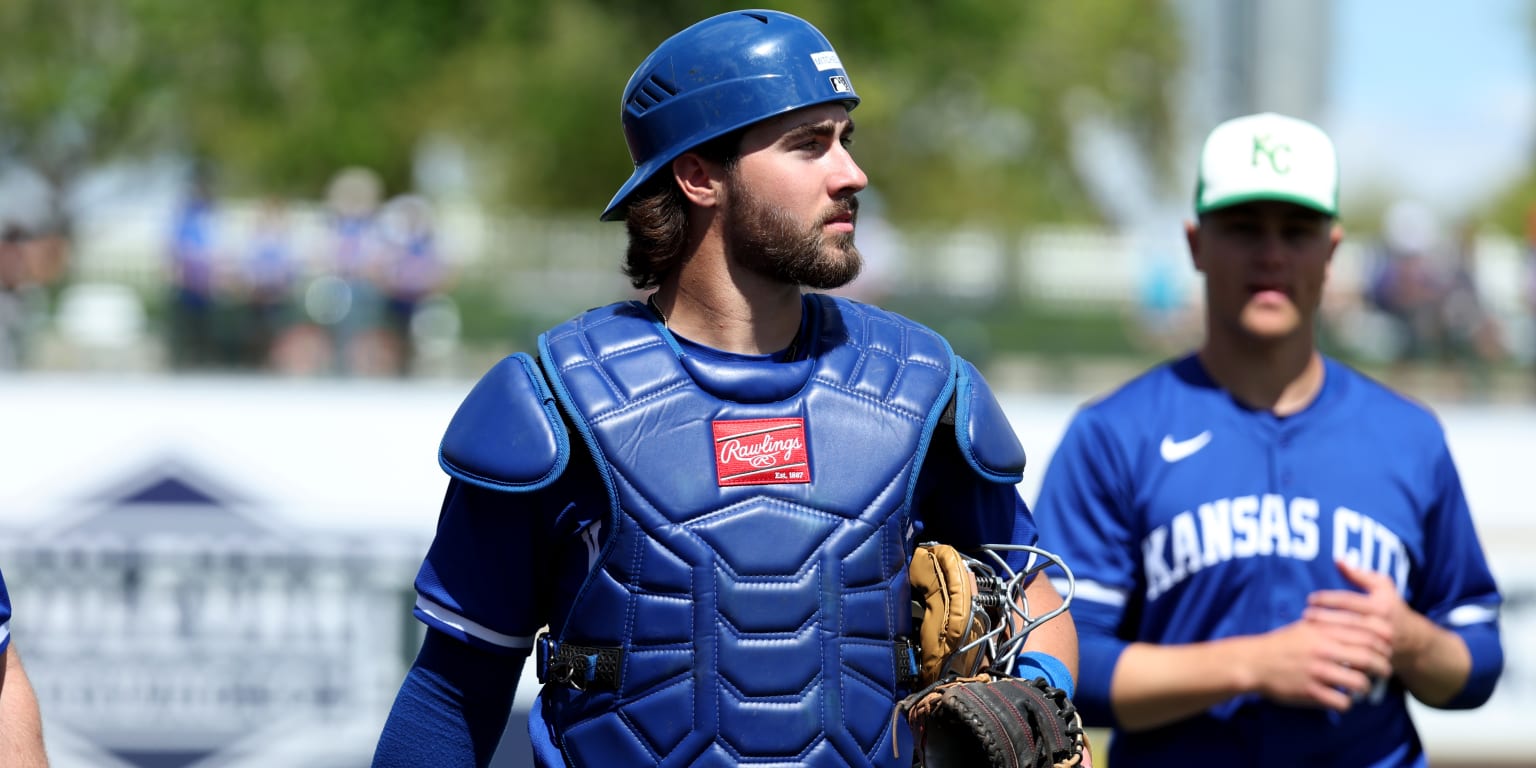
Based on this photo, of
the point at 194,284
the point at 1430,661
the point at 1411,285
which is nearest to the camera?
the point at 1430,661

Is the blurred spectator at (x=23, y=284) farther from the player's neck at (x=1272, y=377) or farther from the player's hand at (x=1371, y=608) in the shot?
the player's hand at (x=1371, y=608)

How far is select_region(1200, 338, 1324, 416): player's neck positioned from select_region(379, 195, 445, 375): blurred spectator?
7306mm

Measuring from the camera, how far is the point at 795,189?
8.68 feet

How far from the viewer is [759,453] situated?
2596 millimetres

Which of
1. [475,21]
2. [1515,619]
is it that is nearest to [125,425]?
[1515,619]

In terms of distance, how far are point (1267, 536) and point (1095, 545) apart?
0.31 m

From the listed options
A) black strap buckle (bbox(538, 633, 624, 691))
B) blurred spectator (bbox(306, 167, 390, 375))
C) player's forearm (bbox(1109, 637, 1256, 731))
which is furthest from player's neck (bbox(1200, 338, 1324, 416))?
blurred spectator (bbox(306, 167, 390, 375))

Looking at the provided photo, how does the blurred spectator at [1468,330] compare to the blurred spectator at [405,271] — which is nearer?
the blurred spectator at [405,271]

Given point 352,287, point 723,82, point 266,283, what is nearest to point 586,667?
point 723,82

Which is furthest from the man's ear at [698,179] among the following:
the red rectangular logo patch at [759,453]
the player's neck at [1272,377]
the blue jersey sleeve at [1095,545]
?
the player's neck at [1272,377]

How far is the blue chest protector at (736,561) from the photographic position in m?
2.54

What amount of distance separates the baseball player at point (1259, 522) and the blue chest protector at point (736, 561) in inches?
36.2

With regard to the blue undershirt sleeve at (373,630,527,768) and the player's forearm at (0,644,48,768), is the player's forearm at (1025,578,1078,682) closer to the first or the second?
the blue undershirt sleeve at (373,630,527,768)

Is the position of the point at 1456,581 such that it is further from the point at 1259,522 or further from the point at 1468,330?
the point at 1468,330
